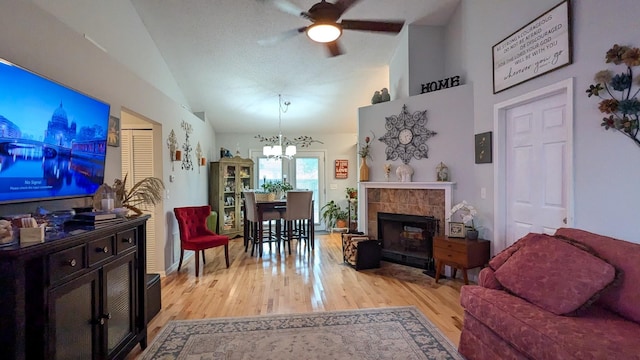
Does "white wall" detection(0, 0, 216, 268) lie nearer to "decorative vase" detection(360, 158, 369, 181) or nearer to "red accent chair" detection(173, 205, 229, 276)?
"red accent chair" detection(173, 205, 229, 276)

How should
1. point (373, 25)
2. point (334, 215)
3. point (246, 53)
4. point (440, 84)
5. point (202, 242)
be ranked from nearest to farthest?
point (373, 25) → point (202, 242) → point (440, 84) → point (246, 53) → point (334, 215)

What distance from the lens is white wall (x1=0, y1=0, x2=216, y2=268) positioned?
1820 millimetres

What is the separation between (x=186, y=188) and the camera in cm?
509

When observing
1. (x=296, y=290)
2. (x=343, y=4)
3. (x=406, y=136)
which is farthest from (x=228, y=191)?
(x=343, y=4)

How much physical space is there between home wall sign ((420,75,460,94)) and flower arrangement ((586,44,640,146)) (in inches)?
81.0

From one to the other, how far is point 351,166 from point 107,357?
21.3 ft

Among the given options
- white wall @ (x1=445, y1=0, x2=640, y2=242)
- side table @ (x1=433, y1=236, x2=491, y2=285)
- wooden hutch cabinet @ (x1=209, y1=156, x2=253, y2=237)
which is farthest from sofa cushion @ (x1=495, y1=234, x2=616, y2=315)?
wooden hutch cabinet @ (x1=209, y1=156, x2=253, y2=237)

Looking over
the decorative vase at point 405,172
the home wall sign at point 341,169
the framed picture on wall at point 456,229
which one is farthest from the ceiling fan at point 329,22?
the home wall sign at point 341,169

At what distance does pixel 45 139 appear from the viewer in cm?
187

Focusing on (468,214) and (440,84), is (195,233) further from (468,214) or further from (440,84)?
(440,84)

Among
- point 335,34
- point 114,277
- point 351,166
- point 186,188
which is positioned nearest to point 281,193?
point 186,188

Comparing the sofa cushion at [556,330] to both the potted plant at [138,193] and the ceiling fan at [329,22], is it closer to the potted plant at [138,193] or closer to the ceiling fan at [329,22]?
the ceiling fan at [329,22]

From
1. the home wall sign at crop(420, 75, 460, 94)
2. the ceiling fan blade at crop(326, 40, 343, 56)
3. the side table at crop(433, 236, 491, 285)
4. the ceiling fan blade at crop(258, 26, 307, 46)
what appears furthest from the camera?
the home wall sign at crop(420, 75, 460, 94)

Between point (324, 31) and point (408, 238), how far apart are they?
328 cm
